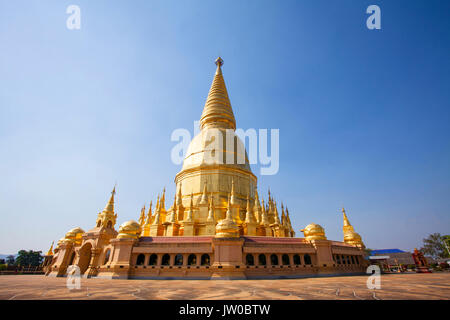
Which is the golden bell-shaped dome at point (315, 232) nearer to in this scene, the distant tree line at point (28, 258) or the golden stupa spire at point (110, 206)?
the golden stupa spire at point (110, 206)

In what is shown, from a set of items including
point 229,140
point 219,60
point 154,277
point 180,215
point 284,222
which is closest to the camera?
point 154,277

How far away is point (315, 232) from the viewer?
866 inches

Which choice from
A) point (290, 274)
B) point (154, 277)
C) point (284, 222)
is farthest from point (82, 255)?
point (284, 222)

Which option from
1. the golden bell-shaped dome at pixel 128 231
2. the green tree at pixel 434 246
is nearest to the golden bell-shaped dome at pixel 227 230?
the golden bell-shaped dome at pixel 128 231

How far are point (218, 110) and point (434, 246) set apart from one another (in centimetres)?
6378

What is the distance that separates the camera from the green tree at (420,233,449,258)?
5472 cm

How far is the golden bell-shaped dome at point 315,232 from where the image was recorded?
2188 cm

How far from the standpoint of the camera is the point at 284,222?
106 feet

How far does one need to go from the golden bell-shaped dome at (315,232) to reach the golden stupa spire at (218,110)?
77.5 ft

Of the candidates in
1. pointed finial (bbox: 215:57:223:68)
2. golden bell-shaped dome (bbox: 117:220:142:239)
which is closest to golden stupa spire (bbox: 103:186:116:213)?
golden bell-shaped dome (bbox: 117:220:142:239)

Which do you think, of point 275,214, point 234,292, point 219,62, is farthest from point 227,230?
point 219,62

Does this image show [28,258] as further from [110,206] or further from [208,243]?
[208,243]
